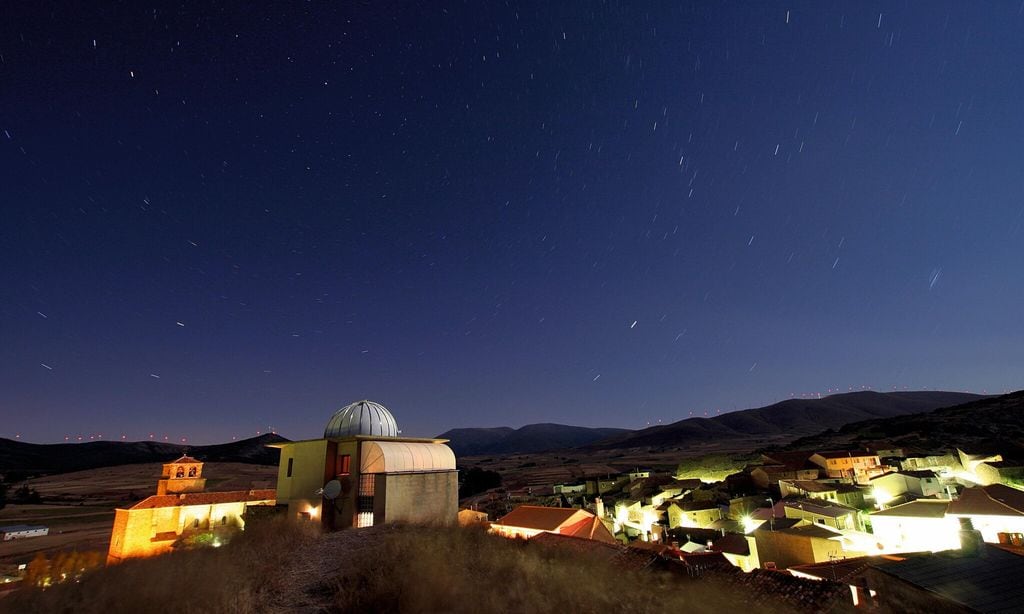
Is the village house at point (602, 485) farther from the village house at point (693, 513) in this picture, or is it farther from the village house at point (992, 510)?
the village house at point (992, 510)

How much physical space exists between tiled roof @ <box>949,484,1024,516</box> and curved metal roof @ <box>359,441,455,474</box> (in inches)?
1315

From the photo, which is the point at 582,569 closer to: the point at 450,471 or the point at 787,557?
the point at 450,471

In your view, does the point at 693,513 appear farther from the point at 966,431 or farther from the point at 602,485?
the point at 966,431

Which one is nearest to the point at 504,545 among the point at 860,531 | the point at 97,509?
the point at 860,531

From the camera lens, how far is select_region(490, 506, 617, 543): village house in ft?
102

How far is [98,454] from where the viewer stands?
563 feet

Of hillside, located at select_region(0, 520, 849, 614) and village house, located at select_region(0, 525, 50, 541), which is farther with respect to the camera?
village house, located at select_region(0, 525, 50, 541)

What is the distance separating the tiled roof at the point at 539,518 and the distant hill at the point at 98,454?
127m

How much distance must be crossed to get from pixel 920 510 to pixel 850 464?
27147 millimetres

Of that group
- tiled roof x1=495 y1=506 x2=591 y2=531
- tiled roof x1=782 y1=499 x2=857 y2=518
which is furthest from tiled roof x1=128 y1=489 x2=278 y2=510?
tiled roof x1=782 y1=499 x2=857 y2=518

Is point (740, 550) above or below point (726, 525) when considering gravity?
above

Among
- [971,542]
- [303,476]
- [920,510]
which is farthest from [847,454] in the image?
[303,476]

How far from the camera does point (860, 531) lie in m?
35.6

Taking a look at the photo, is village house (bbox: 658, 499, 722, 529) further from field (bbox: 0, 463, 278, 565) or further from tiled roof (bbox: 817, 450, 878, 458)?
field (bbox: 0, 463, 278, 565)
